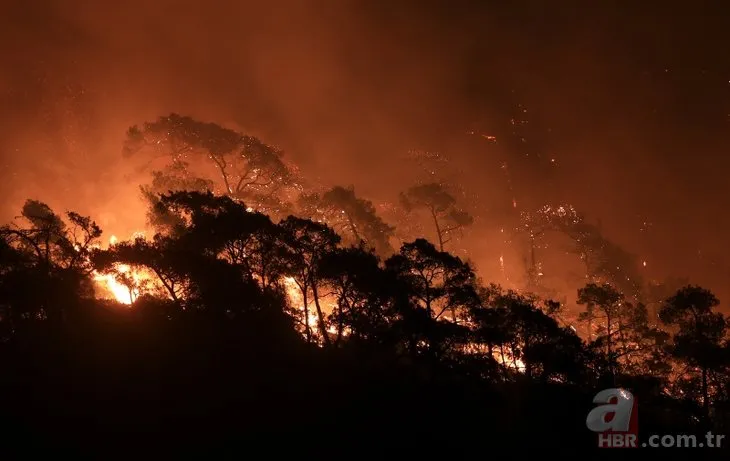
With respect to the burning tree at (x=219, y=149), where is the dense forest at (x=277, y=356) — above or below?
below

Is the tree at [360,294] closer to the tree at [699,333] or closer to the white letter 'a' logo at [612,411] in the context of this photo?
the white letter 'a' logo at [612,411]

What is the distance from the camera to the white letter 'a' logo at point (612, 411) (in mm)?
23266

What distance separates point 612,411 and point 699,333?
5.48m

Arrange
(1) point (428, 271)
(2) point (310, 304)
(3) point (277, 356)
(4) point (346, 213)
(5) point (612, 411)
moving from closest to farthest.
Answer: (3) point (277, 356), (1) point (428, 271), (5) point (612, 411), (2) point (310, 304), (4) point (346, 213)

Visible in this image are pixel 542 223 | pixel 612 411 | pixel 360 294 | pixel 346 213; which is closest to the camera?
pixel 360 294

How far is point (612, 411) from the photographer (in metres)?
24.0

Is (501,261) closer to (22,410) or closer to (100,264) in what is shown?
(100,264)

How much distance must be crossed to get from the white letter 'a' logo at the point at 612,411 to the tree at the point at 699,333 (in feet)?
10.1

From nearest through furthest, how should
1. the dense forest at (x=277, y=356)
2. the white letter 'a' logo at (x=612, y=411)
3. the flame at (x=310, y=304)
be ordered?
the dense forest at (x=277, y=356) → the white letter 'a' logo at (x=612, y=411) → the flame at (x=310, y=304)

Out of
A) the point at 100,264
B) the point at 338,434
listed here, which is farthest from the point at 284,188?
the point at 338,434

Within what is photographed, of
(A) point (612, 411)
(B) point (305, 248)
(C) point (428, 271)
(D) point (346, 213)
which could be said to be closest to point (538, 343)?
(A) point (612, 411)

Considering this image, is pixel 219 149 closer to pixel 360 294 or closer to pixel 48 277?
pixel 48 277

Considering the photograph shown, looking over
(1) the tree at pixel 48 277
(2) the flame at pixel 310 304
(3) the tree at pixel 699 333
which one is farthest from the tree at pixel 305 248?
(3) the tree at pixel 699 333

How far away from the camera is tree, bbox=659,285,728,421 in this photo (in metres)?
23.8
